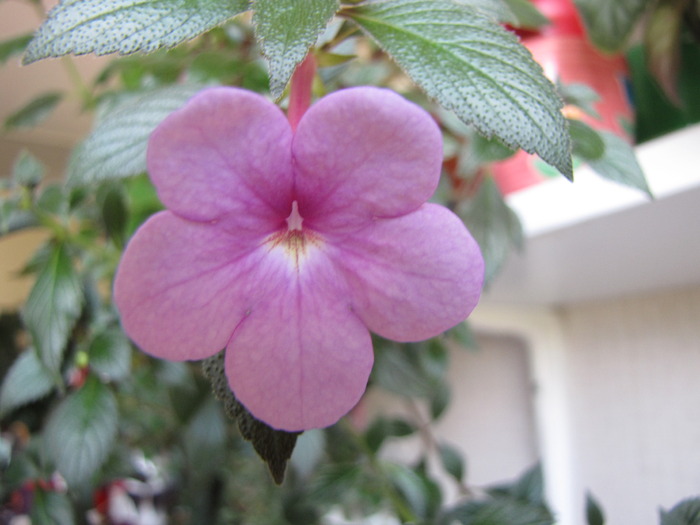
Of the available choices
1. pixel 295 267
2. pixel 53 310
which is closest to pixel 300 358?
pixel 295 267

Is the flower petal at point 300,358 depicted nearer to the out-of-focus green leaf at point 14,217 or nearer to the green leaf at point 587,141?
the green leaf at point 587,141

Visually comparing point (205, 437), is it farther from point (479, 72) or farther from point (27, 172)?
point (479, 72)

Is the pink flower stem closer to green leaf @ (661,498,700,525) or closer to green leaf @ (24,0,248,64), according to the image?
green leaf @ (24,0,248,64)

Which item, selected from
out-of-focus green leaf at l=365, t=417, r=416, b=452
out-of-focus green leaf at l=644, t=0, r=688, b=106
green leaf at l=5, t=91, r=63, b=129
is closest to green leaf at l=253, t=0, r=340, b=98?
out-of-focus green leaf at l=644, t=0, r=688, b=106

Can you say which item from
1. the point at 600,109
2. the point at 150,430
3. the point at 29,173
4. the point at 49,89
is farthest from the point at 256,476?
the point at 49,89

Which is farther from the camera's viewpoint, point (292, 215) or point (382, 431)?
point (382, 431)

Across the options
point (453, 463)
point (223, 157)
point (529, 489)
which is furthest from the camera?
point (453, 463)
